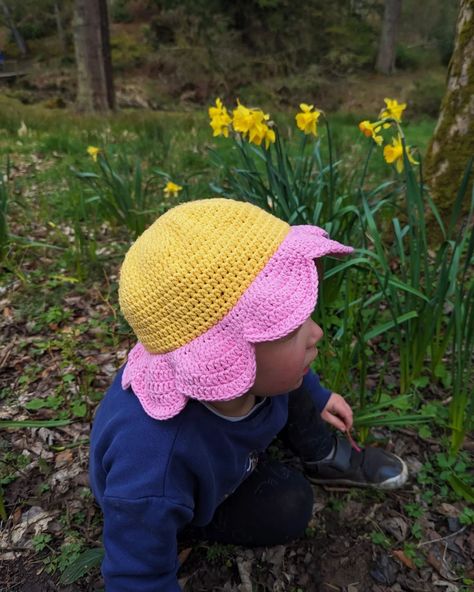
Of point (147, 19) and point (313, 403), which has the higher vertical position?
point (147, 19)

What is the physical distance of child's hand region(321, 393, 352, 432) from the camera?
1.67 metres

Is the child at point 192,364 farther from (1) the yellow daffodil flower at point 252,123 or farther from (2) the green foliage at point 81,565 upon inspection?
(1) the yellow daffodil flower at point 252,123

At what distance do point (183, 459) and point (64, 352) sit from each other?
133cm

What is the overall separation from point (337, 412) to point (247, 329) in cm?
87

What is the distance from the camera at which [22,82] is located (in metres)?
19.0

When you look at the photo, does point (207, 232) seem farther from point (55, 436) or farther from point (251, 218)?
point (55, 436)

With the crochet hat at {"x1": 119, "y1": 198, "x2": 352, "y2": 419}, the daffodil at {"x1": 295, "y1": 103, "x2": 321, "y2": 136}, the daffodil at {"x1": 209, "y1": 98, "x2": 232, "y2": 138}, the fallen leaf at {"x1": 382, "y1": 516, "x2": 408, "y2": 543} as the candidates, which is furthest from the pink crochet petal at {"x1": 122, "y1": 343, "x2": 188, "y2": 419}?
the daffodil at {"x1": 209, "y1": 98, "x2": 232, "y2": 138}

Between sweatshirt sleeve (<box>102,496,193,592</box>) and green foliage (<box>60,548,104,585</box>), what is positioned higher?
sweatshirt sleeve (<box>102,496,193,592</box>)

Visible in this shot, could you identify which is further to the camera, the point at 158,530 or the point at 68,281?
the point at 68,281

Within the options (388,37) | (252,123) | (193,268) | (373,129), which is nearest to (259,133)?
(252,123)

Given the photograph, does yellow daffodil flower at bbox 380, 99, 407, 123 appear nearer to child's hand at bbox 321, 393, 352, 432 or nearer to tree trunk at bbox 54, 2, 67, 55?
child's hand at bbox 321, 393, 352, 432

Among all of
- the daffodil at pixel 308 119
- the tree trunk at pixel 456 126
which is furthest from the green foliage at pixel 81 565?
the tree trunk at pixel 456 126

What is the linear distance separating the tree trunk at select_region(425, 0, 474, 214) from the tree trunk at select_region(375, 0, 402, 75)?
17442 millimetres

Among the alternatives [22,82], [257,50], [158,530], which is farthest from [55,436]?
[22,82]
